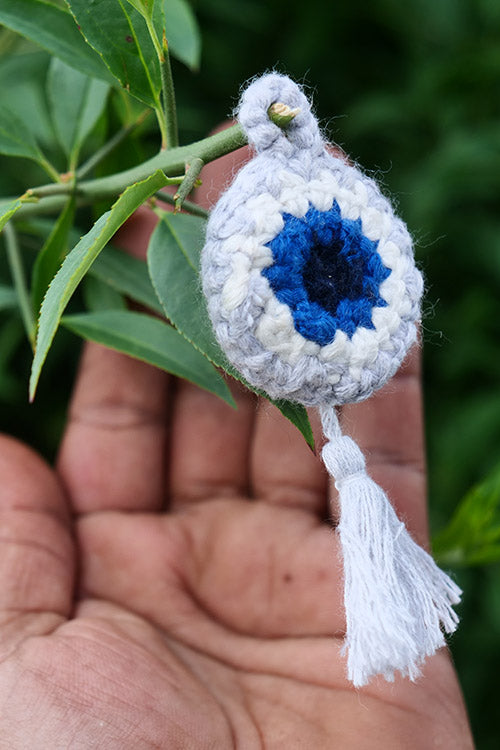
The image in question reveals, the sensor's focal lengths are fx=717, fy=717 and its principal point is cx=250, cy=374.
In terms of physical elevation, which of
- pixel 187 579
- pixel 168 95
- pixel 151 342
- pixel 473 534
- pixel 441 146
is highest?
pixel 441 146

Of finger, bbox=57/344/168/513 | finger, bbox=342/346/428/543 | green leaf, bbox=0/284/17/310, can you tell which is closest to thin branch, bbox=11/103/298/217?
green leaf, bbox=0/284/17/310

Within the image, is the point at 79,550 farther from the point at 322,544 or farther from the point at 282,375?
the point at 282,375

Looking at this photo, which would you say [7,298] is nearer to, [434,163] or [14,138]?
[14,138]

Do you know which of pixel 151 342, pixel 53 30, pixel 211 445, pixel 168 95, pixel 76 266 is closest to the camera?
pixel 76 266

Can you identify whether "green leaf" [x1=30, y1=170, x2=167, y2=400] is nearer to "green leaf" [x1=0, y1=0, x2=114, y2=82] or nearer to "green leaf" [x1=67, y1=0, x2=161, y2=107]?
"green leaf" [x1=67, y1=0, x2=161, y2=107]

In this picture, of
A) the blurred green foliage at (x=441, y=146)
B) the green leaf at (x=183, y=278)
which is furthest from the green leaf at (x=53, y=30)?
the blurred green foliage at (x=441, y=146)

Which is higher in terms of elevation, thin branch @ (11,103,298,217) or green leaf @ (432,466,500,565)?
thin branch @ (11,103,298,217)

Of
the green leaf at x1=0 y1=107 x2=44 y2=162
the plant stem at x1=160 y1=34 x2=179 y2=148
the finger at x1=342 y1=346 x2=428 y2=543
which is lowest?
the finger at x1=342 y1=346 x2=428 y2=543

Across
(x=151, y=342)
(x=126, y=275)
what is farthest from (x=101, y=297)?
(x=151, y=342)
